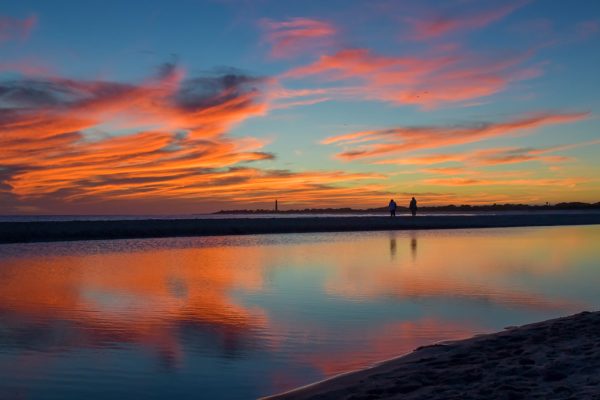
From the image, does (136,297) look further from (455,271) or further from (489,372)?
(455,271)

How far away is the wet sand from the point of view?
32.9 meters

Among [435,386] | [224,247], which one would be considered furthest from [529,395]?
[224,247]

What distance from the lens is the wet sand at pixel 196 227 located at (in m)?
32.9

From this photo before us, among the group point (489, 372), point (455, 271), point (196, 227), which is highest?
point (196, 227)

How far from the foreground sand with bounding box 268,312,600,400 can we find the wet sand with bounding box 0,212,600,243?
1084 inches

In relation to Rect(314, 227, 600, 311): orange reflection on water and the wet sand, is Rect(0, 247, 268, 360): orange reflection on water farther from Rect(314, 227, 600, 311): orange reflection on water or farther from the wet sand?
the wet sand

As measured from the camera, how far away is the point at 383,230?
44.3 metres

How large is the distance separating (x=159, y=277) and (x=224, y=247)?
38.4 ft

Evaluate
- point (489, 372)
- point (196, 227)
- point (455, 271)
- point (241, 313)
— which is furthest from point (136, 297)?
point (196, 227)

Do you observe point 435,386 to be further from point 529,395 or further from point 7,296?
point 7,296

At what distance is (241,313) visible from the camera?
1094 centimetres

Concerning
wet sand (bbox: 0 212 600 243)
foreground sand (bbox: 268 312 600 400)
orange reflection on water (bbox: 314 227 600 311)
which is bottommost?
foreground sand (bbox: 268 312 600 400)

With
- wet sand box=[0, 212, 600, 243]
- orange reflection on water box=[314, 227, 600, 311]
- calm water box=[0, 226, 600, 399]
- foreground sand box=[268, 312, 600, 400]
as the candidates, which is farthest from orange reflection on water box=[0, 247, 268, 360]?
wet sand box=[0, 212, 600, 243]

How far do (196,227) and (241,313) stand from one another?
31.0 metres
